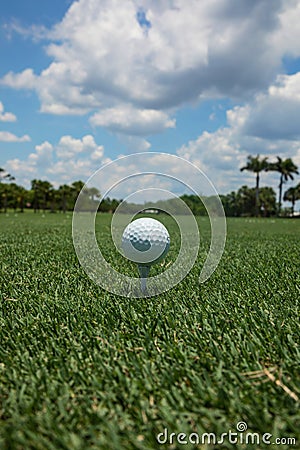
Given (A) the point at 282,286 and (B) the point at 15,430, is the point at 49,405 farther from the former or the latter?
(A) the point at 282,286

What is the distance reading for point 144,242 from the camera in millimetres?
2850

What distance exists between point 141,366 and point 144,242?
4.29 feet

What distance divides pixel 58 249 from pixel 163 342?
4.19 m

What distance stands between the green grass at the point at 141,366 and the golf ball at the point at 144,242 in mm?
314

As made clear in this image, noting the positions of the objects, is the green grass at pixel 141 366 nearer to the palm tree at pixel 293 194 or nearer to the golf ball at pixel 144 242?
the golf ball at pixel 144 242

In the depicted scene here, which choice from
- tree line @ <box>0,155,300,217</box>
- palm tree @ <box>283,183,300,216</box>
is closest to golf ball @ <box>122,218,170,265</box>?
tree line @ <box>0,155,300,217</box>

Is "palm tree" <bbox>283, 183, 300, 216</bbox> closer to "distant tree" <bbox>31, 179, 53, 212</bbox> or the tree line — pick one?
the tree line

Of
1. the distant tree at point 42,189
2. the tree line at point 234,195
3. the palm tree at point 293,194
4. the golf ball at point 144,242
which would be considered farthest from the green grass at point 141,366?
the palm tree at point 293,194

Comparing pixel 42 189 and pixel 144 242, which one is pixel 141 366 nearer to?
pixel 144 242

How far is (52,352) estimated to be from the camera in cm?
180

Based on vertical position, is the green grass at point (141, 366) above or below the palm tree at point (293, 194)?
below

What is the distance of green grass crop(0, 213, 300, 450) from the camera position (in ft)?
4.07

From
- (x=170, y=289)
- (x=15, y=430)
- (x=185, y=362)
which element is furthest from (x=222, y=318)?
(x=15, y=430)

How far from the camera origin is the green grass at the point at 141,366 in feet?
4.07
